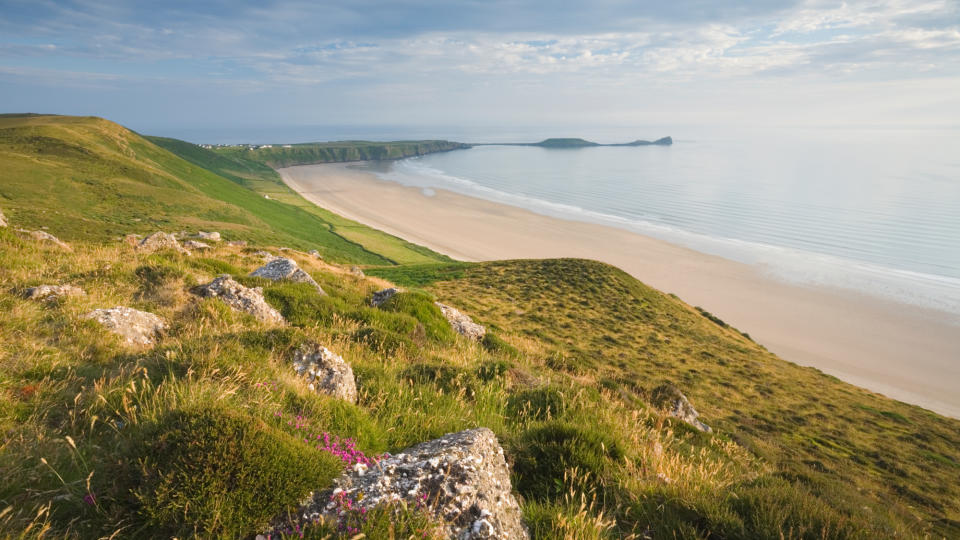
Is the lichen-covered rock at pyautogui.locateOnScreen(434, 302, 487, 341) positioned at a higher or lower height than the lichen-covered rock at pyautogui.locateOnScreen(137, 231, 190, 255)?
lower

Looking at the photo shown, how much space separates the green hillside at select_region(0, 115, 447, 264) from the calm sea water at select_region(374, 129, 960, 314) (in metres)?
52.2

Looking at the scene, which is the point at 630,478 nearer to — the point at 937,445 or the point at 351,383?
the point at 351,383

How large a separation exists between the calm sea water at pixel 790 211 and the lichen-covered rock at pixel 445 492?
6979 centimetres

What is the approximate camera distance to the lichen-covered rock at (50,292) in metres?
7.60

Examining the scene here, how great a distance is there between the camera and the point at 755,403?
25031 mm

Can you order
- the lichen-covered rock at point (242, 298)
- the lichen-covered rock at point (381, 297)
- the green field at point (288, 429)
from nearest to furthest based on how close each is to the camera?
1. the green field at point (288, 429)
2. the lichen-covered rock at point (242, 298)
3. the lichen-covered rock at point (381, 297)

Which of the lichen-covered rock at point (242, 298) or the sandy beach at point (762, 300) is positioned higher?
the lichen-covered rock at point (242, 298)

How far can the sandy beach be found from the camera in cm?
3822

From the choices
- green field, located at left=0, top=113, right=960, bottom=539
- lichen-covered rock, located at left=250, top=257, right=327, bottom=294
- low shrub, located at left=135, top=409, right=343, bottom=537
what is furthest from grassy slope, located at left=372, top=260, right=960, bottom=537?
lichen-covered rock, located at left=250, top=257, right=327, bottom=294

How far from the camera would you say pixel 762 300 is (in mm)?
53062

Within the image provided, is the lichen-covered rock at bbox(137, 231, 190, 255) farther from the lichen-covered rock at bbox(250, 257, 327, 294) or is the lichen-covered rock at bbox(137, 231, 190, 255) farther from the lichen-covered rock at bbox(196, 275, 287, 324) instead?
the lichen-covered rock at bbox(196, 275, 287, 324)

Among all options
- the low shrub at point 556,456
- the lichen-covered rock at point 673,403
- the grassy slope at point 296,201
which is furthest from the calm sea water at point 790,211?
the low shrub at point 556,456

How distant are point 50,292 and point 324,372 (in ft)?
20.2

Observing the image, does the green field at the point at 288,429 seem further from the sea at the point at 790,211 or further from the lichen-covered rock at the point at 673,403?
the sea at the point at 790,211
